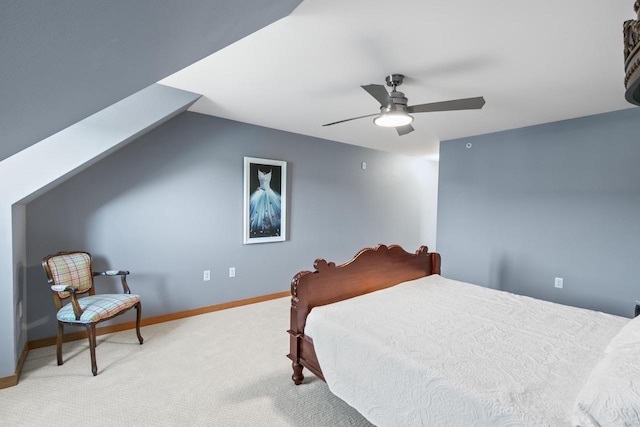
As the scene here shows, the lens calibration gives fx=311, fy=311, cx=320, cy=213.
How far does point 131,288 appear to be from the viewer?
→ 3.11 metres

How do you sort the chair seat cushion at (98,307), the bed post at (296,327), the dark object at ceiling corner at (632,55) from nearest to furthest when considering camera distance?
the dark object at ceiling corner at (632,55) → the bed post at (296,327) → the chair seat cushion at (98,307)

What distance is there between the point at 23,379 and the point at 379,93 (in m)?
3.17

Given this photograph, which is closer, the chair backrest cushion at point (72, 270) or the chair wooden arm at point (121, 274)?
the chair backrest cushion at point (72, 270)

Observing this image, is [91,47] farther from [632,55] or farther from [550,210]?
[550,210]

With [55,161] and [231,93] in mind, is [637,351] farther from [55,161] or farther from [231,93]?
[55,161]

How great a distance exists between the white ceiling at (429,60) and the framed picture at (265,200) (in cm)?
66

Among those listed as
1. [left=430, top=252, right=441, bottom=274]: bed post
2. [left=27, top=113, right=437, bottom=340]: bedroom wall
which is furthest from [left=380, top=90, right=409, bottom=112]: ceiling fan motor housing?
[left=27, top=113, right=437, bottom=340]: bedroom wall

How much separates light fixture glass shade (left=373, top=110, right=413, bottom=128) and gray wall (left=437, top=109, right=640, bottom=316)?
2.38 meters

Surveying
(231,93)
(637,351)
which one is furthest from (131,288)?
(637,351)

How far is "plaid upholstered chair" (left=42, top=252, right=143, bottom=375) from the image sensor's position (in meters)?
2.29

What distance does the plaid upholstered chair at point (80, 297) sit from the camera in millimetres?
2291

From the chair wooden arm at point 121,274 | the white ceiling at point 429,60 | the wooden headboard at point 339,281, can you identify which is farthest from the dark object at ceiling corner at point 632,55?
the chair wooden arm at point 121,274

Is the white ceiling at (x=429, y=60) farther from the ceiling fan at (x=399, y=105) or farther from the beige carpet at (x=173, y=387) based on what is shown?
the beige carpet at (x=173, y=387)

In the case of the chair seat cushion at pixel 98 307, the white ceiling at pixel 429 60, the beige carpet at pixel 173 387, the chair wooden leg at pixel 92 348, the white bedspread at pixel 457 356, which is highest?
the white ceiling at pixel 429 60
